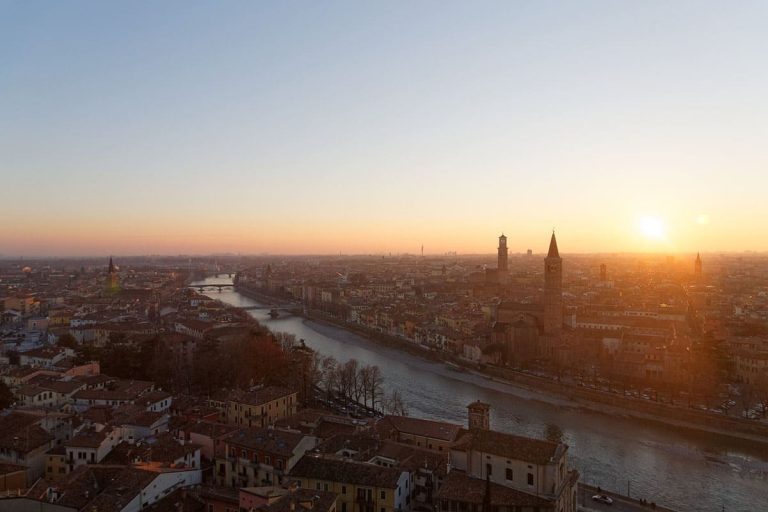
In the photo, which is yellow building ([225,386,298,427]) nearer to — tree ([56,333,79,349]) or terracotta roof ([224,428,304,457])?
terracotta roof ([224,428,304,457])

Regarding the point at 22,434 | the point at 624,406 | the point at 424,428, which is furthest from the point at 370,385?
the point at 22,434

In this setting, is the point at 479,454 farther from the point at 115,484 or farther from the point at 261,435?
the point at 115,484

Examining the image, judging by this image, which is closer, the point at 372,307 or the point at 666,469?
the point at 666,469

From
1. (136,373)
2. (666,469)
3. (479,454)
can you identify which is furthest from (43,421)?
(666,469)

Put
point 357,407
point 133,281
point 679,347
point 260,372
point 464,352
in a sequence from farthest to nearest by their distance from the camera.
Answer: point 133,281, point 464,352, point 679,347, point 260,372, point 357,407

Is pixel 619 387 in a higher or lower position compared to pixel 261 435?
lower

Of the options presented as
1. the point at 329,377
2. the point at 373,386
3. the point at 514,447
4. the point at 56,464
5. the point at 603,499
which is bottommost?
the point at 603,499

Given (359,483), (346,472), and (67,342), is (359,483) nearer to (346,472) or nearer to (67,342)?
(346,472)
